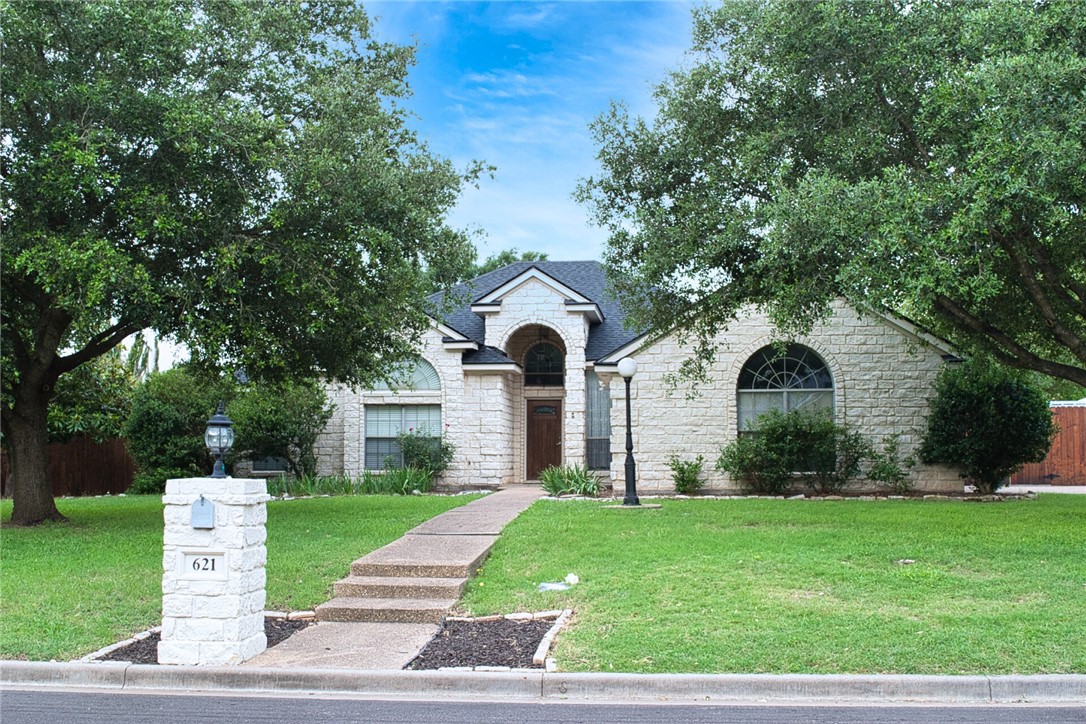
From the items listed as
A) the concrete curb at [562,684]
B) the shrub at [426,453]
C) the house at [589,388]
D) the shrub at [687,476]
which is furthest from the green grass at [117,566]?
the shrub at [687,476]

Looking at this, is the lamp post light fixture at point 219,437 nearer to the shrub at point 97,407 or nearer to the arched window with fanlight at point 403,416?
the shrub at point 97,407

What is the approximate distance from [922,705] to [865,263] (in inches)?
247

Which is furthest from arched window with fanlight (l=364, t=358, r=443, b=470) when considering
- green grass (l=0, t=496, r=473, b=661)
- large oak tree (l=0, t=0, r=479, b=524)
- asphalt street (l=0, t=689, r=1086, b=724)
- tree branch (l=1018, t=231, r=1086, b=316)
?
asphalt street (l=0, t=689, r=1086, b=724)

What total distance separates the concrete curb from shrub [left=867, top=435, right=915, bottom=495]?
13.2 m

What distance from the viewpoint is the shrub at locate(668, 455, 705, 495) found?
1995cm

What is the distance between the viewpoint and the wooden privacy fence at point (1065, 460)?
2650cm

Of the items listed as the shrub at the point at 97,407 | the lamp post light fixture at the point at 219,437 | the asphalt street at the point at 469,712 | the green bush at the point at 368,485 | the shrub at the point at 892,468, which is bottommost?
the asphalt street at the point at 469,712

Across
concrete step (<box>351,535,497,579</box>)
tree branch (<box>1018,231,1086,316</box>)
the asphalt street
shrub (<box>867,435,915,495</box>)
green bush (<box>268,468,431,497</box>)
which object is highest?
tree branch (<box>1018,231,1086,316</box>)

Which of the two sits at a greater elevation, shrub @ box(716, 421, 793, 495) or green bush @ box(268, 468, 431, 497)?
shrub @ box(716, 421, 793, 495)

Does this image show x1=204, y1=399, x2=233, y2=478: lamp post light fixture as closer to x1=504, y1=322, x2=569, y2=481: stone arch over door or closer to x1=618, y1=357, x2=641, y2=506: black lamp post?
x1=618, y1=357, x2=641, y2=506: black lamp post

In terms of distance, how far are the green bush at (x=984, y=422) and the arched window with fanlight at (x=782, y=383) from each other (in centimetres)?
224

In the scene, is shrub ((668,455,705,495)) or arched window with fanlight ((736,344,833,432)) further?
arched window with fanlight ((736,344,833,432))

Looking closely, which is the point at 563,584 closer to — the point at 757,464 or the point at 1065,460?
the point at 757,464

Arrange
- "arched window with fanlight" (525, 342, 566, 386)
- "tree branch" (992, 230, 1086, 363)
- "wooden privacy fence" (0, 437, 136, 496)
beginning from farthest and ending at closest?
"arched window with fanlight" (525, 342, 566, 386) < "wooden privacy fence" (0, 437, 136, 496) < "tree branch" (992, 230, 1086, 363)
